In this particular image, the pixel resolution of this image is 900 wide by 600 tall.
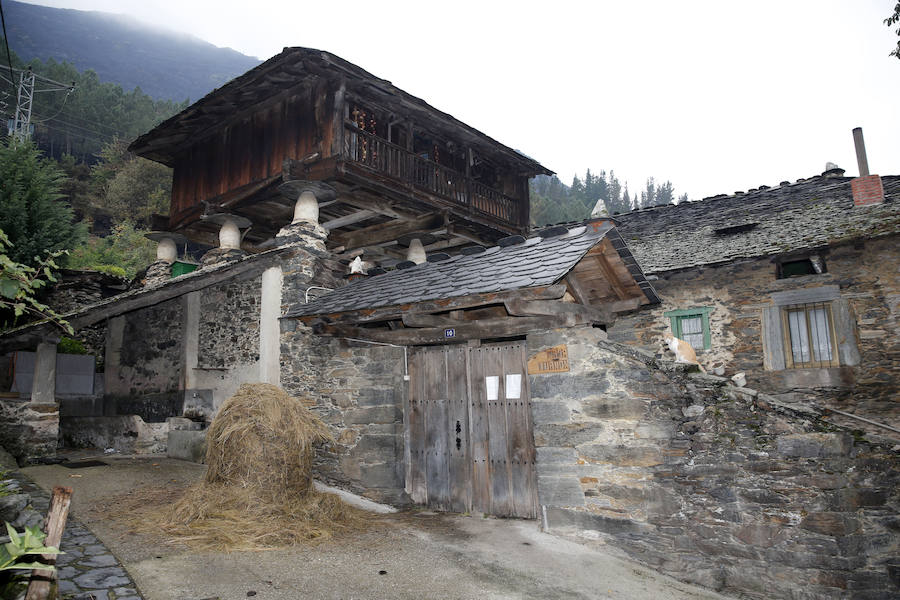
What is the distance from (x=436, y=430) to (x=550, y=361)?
1757 mm

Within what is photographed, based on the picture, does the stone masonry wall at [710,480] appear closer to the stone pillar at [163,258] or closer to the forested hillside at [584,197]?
the stone pillar at [163,258]

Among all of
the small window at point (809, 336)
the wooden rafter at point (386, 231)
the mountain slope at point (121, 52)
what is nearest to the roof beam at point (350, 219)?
the wooden rafter at point (386, 231)

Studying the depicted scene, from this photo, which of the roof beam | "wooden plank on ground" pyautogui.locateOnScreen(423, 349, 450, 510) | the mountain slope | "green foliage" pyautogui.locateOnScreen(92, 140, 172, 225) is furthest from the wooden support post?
the mountain slope

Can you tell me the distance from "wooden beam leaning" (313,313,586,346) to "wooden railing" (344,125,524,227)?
4.11 m

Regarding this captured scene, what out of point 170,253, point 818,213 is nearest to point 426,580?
point 818,213

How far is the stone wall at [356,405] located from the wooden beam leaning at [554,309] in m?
2.10

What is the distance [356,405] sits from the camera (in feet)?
23.9

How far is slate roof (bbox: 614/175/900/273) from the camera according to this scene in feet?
33.1

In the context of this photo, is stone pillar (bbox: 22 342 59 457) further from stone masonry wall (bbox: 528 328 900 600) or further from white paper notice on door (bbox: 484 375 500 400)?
stone masonry wall (bbox: 528 328 900 600)

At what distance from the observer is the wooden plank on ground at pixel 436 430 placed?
21.2 ft

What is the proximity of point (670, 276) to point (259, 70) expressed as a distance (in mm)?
9263

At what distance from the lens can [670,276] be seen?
11680mm

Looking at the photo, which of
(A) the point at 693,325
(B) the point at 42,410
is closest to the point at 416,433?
(B) the point at 42,410

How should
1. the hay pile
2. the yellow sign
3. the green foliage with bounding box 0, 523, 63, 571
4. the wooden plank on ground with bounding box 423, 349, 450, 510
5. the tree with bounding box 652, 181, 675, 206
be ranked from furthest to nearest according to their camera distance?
the tree with bounding box 652, 181, 675, 206
the wooden plank on ground with bounding box 423, 349, 450, 510
the yellow sign
the hay pile
the green foliage with bounding box 0, 523, 63, 571
